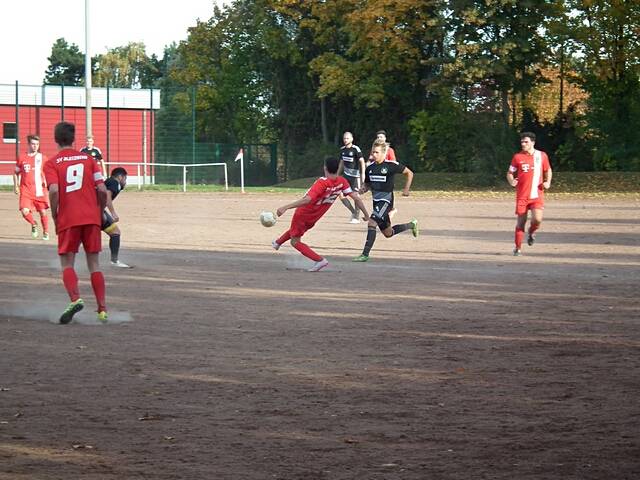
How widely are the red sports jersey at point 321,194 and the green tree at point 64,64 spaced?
10698 cm

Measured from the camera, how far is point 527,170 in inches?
758

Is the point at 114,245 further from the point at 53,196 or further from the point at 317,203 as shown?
the point at 53,196

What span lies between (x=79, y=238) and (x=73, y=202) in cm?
39

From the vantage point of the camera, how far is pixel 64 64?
4771 inches

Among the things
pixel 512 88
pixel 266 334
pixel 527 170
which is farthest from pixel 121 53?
pixel 266 334

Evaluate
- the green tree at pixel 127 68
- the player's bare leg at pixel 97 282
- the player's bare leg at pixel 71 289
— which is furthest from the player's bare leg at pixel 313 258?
the green tree at pixel 127 68

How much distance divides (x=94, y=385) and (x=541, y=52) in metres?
45.2

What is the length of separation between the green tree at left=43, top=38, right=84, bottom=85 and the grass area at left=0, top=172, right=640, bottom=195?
6941cm

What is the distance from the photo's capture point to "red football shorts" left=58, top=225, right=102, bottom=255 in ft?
36.7

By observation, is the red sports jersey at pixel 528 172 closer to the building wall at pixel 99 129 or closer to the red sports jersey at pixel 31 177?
the red sports jersey at pixel 31 177

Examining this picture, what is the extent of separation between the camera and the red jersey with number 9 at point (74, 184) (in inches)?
432

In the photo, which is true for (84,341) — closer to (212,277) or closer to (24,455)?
(24,455)

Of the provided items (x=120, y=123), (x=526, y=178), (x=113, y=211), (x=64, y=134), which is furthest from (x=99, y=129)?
(x=64, y=134)

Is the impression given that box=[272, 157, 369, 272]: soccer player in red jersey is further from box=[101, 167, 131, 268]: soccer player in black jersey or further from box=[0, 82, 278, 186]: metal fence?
box=[0, 82, 278, 186]: metal fence
